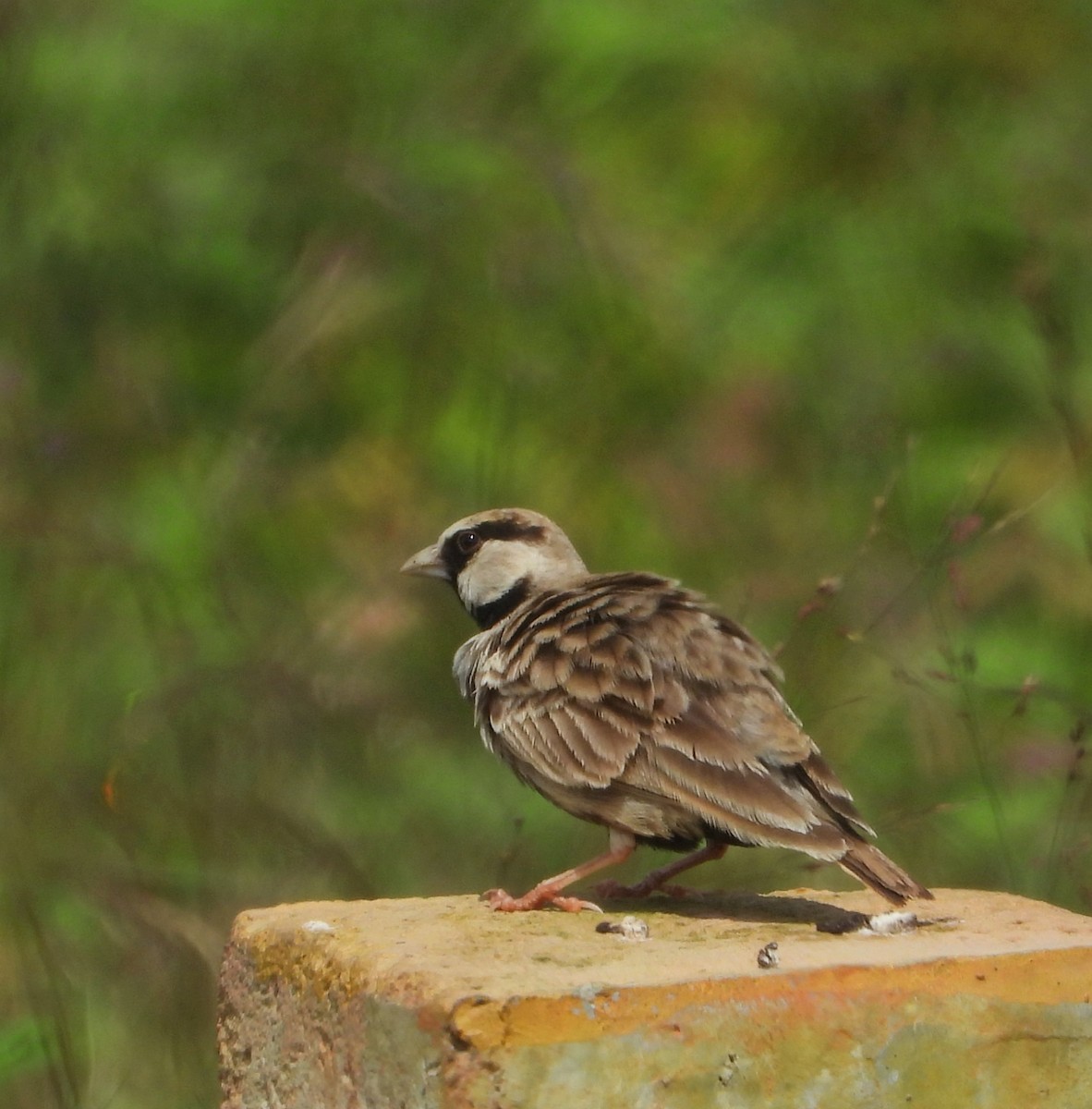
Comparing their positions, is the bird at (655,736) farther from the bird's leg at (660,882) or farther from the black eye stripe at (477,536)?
the black eye stripe at (477,536)

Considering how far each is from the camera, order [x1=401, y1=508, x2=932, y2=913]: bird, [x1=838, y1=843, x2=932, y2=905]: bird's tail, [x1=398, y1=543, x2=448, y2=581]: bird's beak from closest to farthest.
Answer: [x1=838, y1=843, x2=932, y2=905]: bird's tail
[x1=401, y1=508, x2=932, y2=913]: bird
[x1=398, y1=543, x2=448, y2=581]: bird's beak

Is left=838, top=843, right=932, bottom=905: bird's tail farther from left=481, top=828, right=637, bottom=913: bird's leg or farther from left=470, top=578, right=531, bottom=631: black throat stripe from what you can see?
left=470, top=578, right=531, bottom=631: black throat stripe

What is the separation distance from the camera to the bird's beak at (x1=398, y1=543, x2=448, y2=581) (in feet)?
17.2

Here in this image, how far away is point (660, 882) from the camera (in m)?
4.08

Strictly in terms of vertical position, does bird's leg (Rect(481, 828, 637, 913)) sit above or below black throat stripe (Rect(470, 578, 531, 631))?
below

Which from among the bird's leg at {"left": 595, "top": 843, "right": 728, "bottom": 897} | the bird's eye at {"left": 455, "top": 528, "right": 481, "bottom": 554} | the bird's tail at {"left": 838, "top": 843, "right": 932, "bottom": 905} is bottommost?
the bird's leg at {"left": 595, "top": 843, "right": 728, "bottom": 897}

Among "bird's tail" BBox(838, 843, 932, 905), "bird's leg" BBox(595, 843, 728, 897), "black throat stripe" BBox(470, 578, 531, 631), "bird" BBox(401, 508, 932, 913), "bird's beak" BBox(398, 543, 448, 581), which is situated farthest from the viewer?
"bird's beak" BBox(398, 543, 448, 581)

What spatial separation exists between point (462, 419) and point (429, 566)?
5.06 feet

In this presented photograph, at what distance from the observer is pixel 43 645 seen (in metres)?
5.16

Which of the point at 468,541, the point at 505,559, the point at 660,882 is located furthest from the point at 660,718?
the point at 468,541

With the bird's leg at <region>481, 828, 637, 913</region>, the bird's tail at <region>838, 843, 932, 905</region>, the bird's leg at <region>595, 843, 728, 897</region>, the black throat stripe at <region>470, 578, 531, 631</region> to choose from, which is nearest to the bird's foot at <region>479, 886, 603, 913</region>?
the bird's leg at <region>481, 828, 637, 913</region>

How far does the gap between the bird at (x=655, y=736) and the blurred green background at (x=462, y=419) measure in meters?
0.59

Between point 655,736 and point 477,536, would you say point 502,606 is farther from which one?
point 655,736

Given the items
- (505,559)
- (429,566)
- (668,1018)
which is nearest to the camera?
(668,1018)
